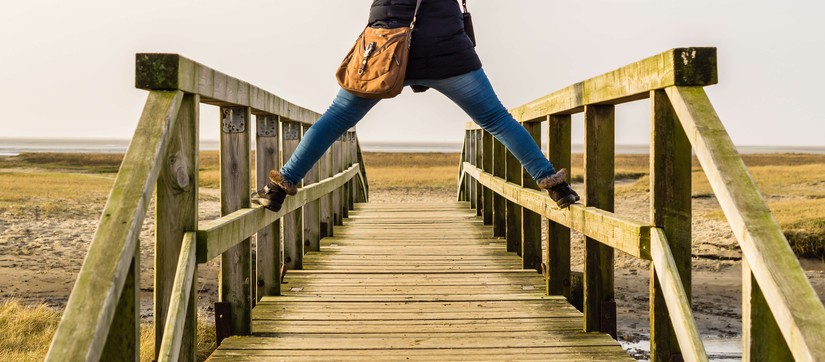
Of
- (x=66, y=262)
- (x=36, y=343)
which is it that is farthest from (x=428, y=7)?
(x=66, y=262)

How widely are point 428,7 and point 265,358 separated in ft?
5.52

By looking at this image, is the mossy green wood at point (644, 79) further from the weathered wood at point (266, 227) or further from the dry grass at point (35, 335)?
the dry grass at point (35, 335)

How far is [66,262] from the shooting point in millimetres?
12703

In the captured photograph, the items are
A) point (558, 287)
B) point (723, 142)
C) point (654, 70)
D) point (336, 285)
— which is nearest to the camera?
point (723, 142)

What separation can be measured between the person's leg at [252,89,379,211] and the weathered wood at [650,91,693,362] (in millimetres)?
1361

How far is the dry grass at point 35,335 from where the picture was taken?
277 inches

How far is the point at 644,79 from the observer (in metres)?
2.94

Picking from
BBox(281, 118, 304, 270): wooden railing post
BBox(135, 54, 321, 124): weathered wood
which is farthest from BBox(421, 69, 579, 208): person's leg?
BBox(281, 118, 304, 270): wooden railing post

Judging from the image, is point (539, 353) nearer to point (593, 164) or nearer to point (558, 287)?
Result: point (593, 164)

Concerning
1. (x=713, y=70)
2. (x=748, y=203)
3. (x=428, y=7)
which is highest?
(x=428, y=7)

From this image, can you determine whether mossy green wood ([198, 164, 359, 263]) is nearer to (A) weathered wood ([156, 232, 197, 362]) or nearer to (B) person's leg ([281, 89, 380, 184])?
(A) weathered wood ([156, 232, 197, 362])

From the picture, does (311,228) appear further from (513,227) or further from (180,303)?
(180,303)

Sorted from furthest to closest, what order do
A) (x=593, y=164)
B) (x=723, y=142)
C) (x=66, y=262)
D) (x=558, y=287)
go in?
(x=66, y=262)
(x=558, y=287)
(x=593, y=164)
(x=723, y=142)

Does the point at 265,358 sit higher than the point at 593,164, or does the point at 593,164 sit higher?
the point at 593,164
